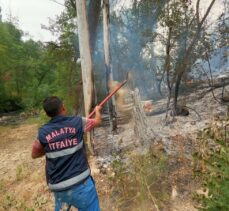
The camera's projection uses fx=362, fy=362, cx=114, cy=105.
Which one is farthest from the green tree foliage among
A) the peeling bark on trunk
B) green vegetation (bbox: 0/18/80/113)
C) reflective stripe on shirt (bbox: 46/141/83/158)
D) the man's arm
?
reflective stripe on shirt (bbox: 46/141/83/158)

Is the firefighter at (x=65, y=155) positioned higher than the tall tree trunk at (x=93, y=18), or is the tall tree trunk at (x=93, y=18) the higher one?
the tall tree trunk at (x=93, y=18)

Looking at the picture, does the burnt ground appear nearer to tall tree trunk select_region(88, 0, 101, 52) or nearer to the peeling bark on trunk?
the peeling bark on trunk

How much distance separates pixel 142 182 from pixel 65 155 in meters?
1.73

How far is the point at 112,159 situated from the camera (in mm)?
6395

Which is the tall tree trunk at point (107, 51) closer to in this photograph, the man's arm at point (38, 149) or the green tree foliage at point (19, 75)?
the man's arm at point (38, 149)

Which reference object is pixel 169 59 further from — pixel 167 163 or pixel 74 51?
pixel 167 163

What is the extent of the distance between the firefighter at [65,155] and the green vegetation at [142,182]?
4.57ft

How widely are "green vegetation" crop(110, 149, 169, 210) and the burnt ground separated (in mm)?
119

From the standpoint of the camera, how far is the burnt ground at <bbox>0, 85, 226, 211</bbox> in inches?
198

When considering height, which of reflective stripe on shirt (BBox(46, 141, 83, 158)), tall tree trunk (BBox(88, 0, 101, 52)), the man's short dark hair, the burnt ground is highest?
tall tree trunk (BBox(88, 0, 101, 52))

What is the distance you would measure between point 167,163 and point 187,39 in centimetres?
437

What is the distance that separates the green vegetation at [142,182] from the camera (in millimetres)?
4605

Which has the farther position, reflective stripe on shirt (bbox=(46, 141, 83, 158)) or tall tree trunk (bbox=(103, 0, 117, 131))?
tall tree trunk (bbox=(103, 0, 117, 131))

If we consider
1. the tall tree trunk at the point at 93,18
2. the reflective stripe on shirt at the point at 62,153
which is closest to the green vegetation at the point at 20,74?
the tall tree trunk at the point at 93,18
